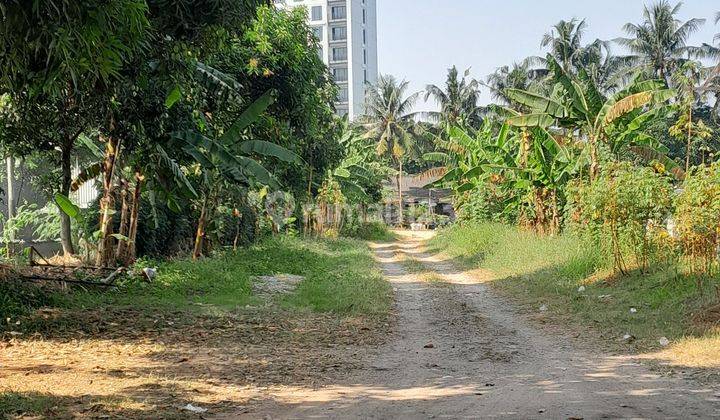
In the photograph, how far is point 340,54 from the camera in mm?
82250

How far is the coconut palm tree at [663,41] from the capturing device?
45.2m

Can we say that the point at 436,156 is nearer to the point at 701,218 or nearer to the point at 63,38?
the point at 701,218

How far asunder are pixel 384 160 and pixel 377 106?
5808 mm

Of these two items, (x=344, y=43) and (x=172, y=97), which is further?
(x=344, y=43)

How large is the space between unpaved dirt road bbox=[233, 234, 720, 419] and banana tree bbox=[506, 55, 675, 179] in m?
7.28

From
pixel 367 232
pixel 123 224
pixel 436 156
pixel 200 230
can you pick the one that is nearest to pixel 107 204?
pixel 123 224

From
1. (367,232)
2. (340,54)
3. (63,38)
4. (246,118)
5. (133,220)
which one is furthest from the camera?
(340,54)

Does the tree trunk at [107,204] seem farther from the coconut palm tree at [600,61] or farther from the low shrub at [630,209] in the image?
the coconut palm tree at [600,61]

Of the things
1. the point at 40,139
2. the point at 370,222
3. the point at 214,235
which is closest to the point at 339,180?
the point at 370,222

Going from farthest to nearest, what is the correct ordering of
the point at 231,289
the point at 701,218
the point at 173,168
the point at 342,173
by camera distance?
the point at 342,173, the point at 231,289, the point at 173,168, the point at 701,218

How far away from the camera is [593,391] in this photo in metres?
6.43

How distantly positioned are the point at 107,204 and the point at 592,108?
10918 millimetres

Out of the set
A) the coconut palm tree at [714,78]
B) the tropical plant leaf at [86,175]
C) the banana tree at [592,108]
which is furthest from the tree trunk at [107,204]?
the coconut palm tree at [714,78]

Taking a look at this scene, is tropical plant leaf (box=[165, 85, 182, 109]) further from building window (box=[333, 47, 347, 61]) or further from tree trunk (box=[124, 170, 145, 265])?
building window (box=[333, 47, 347, 61])
